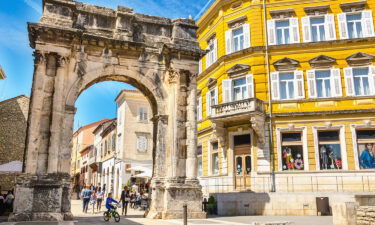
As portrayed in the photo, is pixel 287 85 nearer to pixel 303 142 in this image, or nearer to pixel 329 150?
pixel 303 142

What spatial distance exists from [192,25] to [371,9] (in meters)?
12.6

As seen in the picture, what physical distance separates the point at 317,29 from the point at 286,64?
127 inches

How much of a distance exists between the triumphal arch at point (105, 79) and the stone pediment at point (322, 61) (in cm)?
876

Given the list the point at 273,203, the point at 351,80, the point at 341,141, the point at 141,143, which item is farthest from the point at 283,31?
the point at 141,143

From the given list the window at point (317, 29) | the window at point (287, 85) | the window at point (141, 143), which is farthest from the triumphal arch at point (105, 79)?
the window at point (141, 143)

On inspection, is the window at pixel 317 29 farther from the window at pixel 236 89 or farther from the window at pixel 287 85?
the window at pixel 236 89

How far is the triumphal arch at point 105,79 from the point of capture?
13.9 metres

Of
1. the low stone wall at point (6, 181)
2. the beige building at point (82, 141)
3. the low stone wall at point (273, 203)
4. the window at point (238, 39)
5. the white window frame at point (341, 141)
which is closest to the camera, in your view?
the low stone wall at point (273, 203)

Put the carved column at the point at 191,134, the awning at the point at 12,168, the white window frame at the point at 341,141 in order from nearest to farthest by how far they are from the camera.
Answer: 1. the carved column at the point at 191,134
2. the awning at the point at 12,168
3. the white window frame at the point at 341,141

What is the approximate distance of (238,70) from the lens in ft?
76.8

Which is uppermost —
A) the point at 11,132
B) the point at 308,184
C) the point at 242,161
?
the point at 11,132

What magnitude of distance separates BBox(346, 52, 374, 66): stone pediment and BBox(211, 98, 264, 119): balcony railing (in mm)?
6092

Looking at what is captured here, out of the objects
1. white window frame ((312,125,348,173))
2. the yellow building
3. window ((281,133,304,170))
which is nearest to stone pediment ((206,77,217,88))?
the yellow building

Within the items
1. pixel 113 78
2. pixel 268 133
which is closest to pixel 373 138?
pixel 268 133
